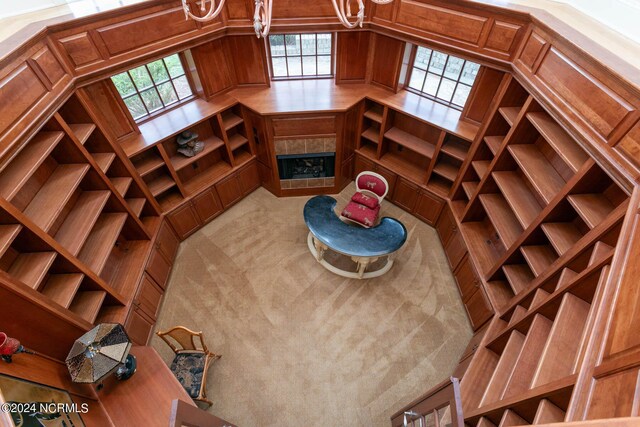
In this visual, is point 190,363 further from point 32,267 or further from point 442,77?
point 442,77

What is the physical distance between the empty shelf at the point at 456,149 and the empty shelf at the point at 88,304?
4651mm

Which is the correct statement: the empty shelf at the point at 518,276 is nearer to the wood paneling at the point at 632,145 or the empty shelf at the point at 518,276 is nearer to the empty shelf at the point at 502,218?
the empty shelf at the point at 502,218

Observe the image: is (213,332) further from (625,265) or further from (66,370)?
Answer: (625,265)

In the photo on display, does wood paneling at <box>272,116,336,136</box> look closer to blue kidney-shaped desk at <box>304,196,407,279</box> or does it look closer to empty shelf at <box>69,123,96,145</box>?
blue kidney-shaped desk at <box>304,196,407,279</box>

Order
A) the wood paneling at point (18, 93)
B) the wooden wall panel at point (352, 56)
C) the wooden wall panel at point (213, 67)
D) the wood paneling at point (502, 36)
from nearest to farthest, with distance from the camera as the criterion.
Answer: the wood paneling at point (18, 93) < the wood paneling at point (502, 36) < the wooden wall panel at point (213, 67) < the wooden wall panel at point (352, 56)

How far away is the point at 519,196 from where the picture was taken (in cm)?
347

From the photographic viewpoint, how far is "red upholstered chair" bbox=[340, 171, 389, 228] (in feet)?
15.8

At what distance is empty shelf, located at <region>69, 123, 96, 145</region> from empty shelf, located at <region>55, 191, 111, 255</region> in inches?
24.9

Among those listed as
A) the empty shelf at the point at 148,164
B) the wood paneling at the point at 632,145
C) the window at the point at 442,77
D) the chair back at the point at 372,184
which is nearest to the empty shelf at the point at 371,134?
the chair back at the point at 372,184

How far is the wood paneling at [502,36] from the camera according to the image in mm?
3203

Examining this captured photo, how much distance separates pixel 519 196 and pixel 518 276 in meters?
0.88

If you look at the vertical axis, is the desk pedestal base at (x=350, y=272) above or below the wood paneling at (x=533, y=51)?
below

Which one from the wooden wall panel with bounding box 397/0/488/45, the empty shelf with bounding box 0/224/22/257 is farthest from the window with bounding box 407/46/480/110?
the empty shelf with bounding box 0/224/22/257

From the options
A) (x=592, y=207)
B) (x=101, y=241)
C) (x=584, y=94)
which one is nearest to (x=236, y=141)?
(x=101, y=241)
